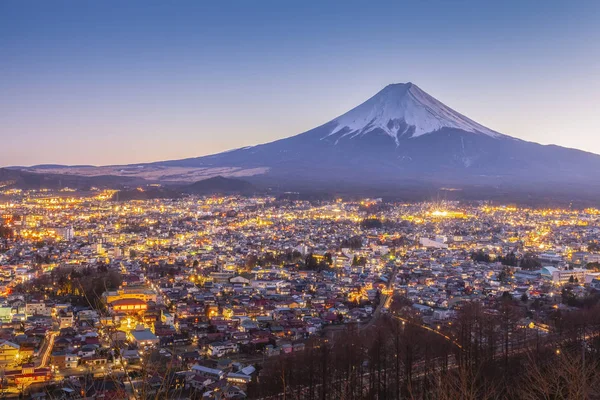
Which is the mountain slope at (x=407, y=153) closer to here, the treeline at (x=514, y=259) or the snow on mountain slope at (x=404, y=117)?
the snow on mountain slope at (x=404, y=117)

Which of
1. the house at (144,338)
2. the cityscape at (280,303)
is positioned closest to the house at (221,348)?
the cityscape at (280,303)

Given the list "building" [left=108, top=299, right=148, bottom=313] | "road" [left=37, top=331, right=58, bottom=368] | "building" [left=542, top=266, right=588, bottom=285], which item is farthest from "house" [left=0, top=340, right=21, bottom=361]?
"building" [left=542, top=266, right=588, bottom=285]

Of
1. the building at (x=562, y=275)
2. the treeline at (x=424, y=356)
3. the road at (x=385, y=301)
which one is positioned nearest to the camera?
the treeline at (x=424, y=356)

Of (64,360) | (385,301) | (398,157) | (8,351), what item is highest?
(398,157)

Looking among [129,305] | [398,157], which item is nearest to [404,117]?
[398,157]

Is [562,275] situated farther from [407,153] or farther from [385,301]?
[407,153]

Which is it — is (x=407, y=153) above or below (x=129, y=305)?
Answer: above

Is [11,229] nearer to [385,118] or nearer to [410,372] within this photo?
[410,372]
